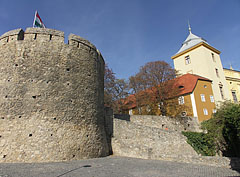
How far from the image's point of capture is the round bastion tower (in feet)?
26.5

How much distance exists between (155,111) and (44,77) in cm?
1499

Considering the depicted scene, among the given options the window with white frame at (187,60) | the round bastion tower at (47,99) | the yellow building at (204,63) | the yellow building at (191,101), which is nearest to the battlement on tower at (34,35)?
the round bastion tower at (47,99)

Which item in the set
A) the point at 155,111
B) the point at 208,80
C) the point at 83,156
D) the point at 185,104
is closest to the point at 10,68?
the point at 83,156

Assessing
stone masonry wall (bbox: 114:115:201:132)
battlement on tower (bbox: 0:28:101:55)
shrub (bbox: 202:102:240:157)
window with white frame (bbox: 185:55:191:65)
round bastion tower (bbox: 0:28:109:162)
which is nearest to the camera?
round bastion tower (bbox: 0:28:109:162)

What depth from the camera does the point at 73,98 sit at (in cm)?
971

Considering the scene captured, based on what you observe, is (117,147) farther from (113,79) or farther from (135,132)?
(113,79)

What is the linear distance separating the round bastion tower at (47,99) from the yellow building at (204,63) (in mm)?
16981

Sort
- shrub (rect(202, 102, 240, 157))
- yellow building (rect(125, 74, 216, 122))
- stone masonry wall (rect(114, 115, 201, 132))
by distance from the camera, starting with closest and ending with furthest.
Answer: shrub (rect(202, 102, 240, 157)) → stone masonry wall (rect(114, 115, 201, 132)) → yellow building (rect(125, 74, 216, 122))

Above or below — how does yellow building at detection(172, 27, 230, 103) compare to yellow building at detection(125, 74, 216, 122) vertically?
above

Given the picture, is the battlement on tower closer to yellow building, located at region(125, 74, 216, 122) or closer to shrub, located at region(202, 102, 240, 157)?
shrub, located at region(202, 102, 240, 157)

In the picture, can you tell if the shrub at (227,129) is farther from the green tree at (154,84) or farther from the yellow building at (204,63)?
the yellow building at (204,63)

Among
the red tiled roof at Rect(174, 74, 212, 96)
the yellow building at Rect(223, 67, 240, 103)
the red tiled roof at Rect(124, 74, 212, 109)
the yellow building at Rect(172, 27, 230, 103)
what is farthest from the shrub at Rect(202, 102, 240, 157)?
the yellow building at Rect(223, 67, 240, 103)

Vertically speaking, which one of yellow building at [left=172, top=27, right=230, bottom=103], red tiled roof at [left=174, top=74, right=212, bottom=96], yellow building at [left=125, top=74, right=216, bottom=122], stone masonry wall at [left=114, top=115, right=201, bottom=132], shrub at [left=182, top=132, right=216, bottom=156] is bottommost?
shrub at [left=182, top=132, right=216, bottom=156]

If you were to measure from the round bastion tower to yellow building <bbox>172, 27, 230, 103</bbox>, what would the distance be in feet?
55.7
